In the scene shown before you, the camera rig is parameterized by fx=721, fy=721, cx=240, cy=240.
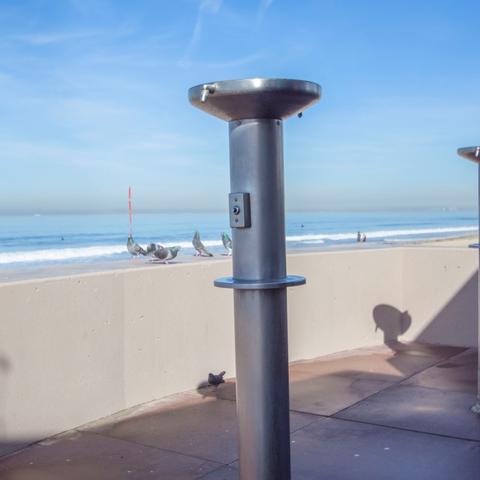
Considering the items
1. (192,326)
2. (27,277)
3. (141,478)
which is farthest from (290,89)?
(192,326)

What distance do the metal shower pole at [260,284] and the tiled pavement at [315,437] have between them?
1.35 meters

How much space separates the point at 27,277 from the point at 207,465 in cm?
164

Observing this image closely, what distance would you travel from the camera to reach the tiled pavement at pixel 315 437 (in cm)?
375

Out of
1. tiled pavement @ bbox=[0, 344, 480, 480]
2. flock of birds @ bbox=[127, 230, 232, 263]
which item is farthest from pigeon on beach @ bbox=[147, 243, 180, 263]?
tiled pavement @ bbox=[0, 344, 480, 480]

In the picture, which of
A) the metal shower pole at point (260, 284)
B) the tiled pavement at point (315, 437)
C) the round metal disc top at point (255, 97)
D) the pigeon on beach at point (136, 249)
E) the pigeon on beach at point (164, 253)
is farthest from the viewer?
the pigeon on beach at point (136, 249)

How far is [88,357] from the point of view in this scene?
458 cm

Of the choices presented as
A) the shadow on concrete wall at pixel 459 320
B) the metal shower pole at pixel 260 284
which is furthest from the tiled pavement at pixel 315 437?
the metal shower pole at pixel 260 284

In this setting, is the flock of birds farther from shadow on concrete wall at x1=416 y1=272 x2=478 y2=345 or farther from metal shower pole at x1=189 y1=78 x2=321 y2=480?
metal shower pole at x1=189 y1=78 x2=321 y2=480

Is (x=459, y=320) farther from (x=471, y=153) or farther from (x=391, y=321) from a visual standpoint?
(x=471, y=153)

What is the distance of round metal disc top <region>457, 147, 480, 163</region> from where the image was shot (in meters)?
4.21

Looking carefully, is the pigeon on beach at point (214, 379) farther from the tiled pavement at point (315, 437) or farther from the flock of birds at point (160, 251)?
the flock of birds at point (160, 251)

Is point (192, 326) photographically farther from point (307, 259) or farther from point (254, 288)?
point (254, 288)

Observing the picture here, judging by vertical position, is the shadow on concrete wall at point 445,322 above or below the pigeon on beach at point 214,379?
above

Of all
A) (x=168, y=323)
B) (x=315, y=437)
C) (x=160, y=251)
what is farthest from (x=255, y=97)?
(x=160, y=251)
